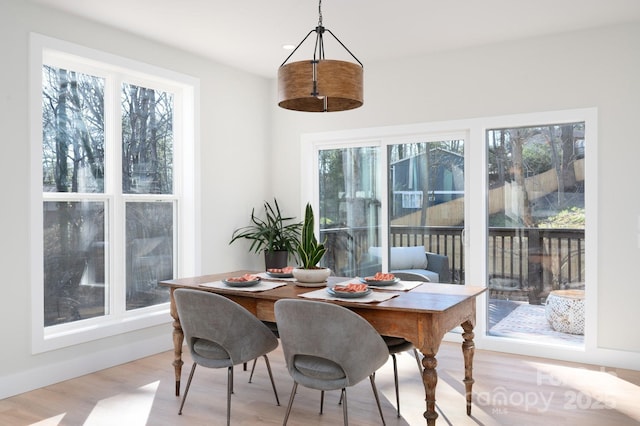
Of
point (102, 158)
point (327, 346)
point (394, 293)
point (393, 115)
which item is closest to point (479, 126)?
point (393, 115)

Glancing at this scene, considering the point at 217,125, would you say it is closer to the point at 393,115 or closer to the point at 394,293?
the point at 393,115

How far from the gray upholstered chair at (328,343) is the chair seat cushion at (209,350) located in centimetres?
52

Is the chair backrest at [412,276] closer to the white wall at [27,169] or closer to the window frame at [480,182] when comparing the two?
the window frame at [480,182]

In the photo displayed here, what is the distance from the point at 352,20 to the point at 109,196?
2.38 m

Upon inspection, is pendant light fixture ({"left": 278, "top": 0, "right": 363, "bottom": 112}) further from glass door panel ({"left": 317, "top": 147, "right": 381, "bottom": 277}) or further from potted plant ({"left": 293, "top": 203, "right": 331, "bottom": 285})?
glass door panel ({"left": 317, "top": 147, "right": 381, "bottom": 277})

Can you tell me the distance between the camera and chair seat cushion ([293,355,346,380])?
261 centimetres

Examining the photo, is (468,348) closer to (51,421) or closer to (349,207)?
(51,421)

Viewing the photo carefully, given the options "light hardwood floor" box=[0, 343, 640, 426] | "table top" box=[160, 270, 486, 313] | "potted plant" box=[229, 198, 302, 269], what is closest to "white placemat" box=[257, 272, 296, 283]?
"table top" box=[160, 270, 486, 313]

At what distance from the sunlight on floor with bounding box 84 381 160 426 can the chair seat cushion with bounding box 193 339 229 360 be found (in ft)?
1.70

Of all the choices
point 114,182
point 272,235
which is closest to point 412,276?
point 272,235

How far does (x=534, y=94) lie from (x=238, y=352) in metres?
3.22

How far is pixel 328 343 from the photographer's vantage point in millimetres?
2564

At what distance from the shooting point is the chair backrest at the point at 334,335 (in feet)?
8.29

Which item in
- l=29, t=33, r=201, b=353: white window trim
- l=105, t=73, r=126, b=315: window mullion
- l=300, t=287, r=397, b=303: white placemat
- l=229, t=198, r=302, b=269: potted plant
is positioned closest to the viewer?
l=300, t=287, r=397, b=303: white placemat
